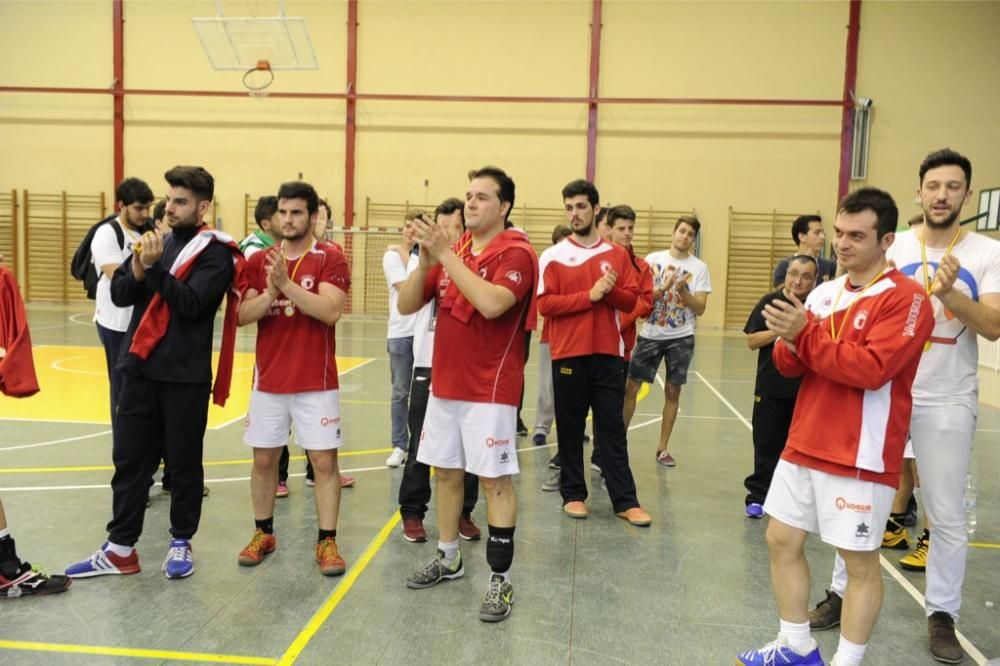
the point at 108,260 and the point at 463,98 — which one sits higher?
the point at 463,98

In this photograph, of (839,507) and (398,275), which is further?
(398,275)

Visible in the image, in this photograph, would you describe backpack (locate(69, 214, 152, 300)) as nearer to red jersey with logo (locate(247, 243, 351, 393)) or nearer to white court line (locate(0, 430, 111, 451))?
red jersey with logo (locate(247, 243, 351, 393))

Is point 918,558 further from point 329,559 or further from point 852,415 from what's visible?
point 329,559

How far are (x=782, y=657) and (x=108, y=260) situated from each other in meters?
4.22

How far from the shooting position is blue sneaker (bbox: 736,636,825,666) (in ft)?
9.60

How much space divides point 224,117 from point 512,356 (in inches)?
646

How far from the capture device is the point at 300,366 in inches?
156

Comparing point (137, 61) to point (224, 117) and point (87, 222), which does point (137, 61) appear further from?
point (87, 222)

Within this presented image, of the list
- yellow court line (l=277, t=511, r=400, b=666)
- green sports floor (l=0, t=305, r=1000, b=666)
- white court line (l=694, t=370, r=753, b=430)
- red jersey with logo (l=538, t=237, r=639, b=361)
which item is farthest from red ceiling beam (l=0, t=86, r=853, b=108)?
yellow court line (l=277, t=511, r=400, b=666)

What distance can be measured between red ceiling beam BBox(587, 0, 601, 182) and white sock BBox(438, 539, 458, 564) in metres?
14.0

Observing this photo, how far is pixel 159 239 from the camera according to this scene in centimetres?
359

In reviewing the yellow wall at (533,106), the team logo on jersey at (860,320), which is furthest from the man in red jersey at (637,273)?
the yellow wall at (533,106)

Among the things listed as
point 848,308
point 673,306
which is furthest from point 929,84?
point 848,308

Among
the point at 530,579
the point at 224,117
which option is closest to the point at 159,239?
the point at 530,579
